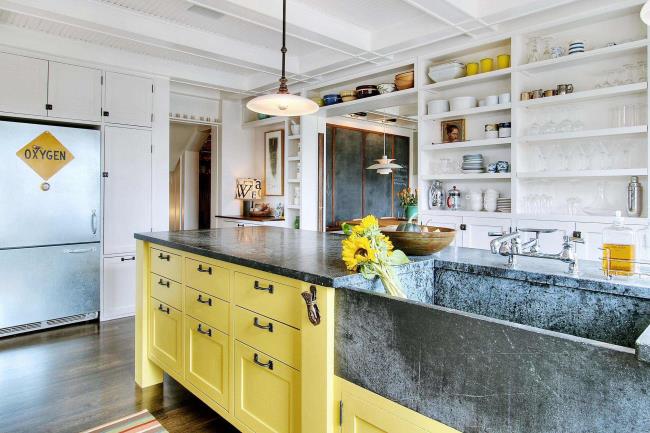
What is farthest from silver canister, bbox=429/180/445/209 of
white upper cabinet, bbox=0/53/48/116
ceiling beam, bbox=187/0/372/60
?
white upper cabinet, bbox=0/53/48/116

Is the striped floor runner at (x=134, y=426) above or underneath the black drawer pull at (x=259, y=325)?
underneath

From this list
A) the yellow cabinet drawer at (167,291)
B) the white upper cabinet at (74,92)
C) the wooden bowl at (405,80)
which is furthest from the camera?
the wooden bowl at (405,80)

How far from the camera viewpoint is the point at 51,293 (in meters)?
3.89

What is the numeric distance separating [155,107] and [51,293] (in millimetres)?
2053

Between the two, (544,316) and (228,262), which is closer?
(544,316)

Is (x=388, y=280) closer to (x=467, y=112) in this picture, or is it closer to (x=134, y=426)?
(x=134, y=426)

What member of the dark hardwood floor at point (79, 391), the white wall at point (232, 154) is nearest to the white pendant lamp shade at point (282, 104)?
the dark hardwood floor at point (79, 391)

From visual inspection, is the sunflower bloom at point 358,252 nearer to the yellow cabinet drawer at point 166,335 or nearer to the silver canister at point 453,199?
the yellow cabinet drawer at point 166,335

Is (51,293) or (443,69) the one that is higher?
(443,69)

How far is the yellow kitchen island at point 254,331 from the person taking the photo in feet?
4.86

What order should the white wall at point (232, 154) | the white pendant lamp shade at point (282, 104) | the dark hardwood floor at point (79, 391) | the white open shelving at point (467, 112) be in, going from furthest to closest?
the white wall at point (232, 154) → the white open shelving at point (467, 112) → the white pendant lamp shade at point (282, 104) → the dark hardwood floor at point (79, 391)

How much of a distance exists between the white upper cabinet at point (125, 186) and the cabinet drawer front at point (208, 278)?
2.37 meters

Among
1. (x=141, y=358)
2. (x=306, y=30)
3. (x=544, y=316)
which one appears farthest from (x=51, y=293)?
(x=544, y=316)

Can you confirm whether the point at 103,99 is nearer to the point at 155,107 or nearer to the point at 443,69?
the point at 155,107
